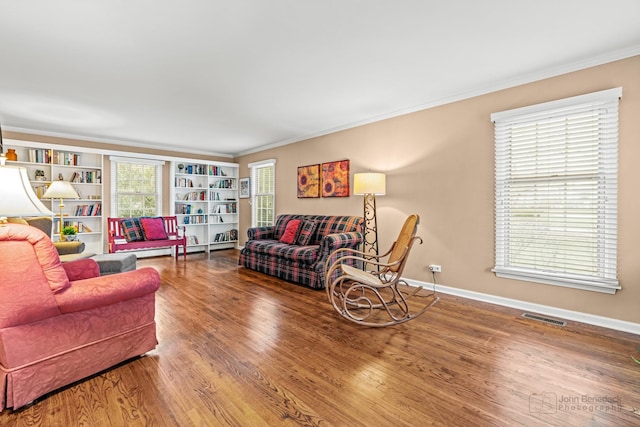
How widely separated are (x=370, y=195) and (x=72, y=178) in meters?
5.48

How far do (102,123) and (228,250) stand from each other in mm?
3739

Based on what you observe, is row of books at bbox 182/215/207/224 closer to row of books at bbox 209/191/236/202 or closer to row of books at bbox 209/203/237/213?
row of books at bbox 209/203/237/213

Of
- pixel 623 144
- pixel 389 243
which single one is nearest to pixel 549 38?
pixel 623 144

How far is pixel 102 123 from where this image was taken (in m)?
4.93

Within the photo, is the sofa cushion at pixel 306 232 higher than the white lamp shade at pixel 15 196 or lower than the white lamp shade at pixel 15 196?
lower

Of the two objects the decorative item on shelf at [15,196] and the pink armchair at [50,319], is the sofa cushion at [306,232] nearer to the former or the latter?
the pink armchair at [50,319]

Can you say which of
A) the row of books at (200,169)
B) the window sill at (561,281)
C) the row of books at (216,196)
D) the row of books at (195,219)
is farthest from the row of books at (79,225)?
the window sill at (561,281)

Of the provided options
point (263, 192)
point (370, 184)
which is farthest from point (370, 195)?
point (263, 192)

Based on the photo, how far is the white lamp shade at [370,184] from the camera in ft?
13.1

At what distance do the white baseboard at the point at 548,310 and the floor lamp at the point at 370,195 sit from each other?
3.34ft

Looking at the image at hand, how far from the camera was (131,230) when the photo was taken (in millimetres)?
5566

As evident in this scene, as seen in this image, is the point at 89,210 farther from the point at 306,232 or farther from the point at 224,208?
the point at 306,232

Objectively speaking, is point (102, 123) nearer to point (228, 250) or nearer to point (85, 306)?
point (228, 250)

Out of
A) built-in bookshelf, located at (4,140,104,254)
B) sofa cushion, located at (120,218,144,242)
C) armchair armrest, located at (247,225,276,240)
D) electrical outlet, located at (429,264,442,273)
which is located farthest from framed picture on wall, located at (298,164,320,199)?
built-in bookshelf, located at (4,140,104,254)
